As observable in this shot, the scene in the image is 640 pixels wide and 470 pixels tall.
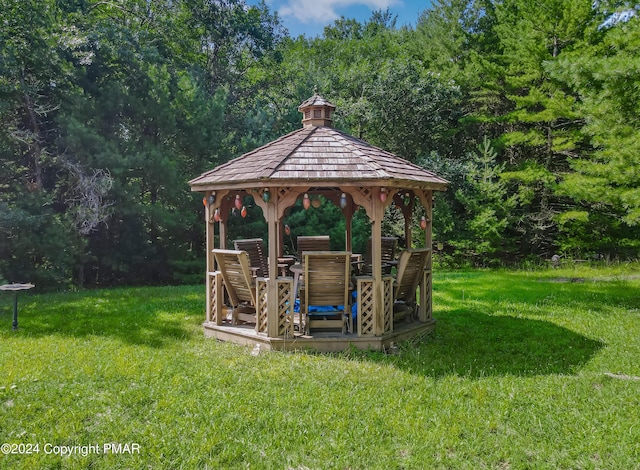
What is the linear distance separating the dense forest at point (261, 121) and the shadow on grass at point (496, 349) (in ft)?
11.1

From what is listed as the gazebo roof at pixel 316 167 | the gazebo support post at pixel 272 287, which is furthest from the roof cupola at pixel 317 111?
the gazebo support post at pixel 272 287

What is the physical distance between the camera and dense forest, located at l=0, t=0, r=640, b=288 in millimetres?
11023

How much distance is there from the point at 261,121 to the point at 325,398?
1314cm

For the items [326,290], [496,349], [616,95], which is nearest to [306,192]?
[326,290]

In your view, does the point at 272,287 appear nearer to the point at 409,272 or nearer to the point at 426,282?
the point at 409,272

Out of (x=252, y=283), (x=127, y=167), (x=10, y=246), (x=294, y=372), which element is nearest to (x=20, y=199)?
(x=10, y=246)

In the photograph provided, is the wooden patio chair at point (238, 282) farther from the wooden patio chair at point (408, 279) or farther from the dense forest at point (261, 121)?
the dense forest at point (261, 121)

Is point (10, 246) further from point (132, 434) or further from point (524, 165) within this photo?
point (524, 165)

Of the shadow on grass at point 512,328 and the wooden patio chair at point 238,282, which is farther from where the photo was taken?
the wooden patio chair at point 238,282

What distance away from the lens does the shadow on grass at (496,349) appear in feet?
18.0

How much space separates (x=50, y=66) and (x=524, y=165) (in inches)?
638

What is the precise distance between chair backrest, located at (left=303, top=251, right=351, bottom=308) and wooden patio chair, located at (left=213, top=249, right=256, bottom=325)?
0.87 metres

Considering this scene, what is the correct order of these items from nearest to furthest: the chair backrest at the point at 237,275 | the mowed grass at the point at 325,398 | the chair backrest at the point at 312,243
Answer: the mowed grass at the point at 325,398 < the chair backrest at the point at 237,275 < the chair backrest at the point at 312,243

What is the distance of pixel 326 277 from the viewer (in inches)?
236
